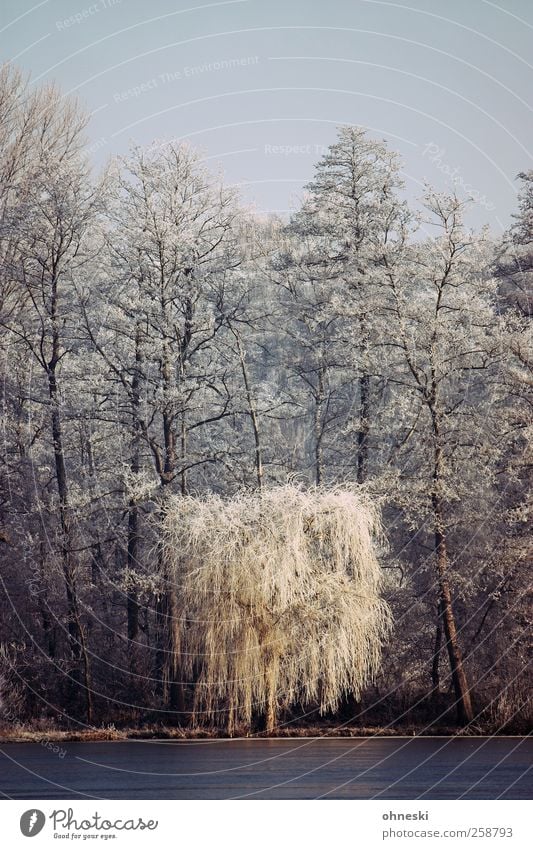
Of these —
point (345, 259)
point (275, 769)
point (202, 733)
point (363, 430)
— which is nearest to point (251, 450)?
point (363, 430)

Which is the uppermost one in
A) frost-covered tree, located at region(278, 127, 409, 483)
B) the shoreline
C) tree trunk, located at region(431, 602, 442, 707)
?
frost-covered tree, located at region(278, 127, 409, 483)

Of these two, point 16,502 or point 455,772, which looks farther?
point 16,502

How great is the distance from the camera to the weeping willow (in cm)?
2900

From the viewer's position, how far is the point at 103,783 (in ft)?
73.3

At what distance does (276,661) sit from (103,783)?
24.5 ft

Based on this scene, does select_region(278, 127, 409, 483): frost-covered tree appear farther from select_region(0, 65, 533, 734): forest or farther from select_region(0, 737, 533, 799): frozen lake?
select_region(0, 737, 533, 799): frozen lake

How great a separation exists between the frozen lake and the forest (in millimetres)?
1955

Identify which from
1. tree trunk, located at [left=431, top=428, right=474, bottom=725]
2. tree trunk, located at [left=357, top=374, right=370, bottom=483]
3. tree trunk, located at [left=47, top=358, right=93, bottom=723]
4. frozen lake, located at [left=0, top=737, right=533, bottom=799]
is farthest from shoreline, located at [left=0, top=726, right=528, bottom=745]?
tree trunk, located at [left=357, top=374, right=370, bottom=483]

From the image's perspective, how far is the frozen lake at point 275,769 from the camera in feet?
70.2

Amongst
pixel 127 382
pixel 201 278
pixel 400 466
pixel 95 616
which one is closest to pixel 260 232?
pixel 201 278

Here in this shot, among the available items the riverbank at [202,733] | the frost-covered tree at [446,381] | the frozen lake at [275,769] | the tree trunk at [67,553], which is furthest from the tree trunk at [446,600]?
the tree trunk at [67,553]

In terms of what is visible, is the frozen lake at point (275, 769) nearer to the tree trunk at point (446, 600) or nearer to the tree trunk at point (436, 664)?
the tree trunk at point (446, 600)

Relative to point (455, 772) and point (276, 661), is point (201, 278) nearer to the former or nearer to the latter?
point (276, 661)

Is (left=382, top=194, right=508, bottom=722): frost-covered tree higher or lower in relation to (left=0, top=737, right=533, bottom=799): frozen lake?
higher
